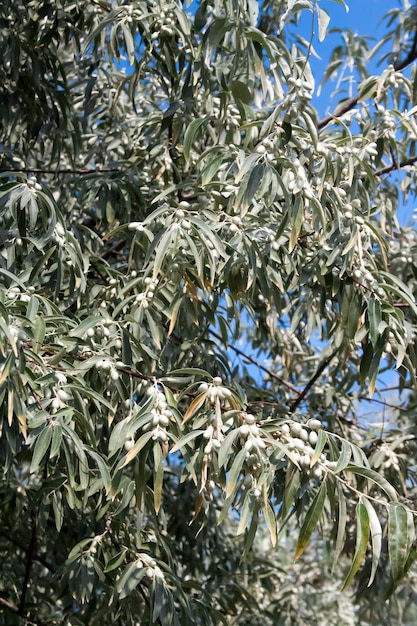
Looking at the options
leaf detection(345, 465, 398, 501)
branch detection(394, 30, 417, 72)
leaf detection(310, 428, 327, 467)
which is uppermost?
branch detection(394, 30, 417, 72)

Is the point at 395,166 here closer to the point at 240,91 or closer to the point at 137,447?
the point at 240,91

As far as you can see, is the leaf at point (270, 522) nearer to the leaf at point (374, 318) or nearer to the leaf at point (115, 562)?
the leaf at point (374, 318)

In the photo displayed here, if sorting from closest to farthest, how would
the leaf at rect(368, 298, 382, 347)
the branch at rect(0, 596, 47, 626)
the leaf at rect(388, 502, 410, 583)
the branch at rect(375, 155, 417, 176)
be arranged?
the leaf at rect(388, 502, 410, 583) < the leaf at rect(368, 298, 382, 347) < the branch at rect(0, 596, 47, 626) < the branch at rect(375, 155, 417, 176)

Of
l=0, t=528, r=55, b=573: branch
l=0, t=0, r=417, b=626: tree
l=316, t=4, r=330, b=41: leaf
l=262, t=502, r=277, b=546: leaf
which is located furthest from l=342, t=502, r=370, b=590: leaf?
l=0, t=528, r=55, b=573: branch

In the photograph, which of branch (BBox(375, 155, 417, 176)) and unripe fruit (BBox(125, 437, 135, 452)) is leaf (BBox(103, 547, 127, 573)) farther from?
branch (BBox(375, 155, 417, 176))

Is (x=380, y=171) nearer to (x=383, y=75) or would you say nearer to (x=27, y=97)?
(x=383, y=75)

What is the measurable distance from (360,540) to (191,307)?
838 mm

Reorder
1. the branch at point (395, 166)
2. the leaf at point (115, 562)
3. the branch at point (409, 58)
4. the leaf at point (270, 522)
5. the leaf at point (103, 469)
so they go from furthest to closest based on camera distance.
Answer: the branch at point (409, 58) < the branch at point (395, 166) < the leaf at point (115, 562) < the leaf at point (103, 469) < the leaf at point (270, 522)

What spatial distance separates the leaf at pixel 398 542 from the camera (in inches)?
57.7

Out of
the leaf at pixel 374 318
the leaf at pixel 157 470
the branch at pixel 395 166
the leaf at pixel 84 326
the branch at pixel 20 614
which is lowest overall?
the branch at pixel 20 614

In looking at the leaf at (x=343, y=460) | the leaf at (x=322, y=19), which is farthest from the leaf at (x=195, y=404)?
the leaf at (x=322, y=19)

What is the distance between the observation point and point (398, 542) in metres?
1.48

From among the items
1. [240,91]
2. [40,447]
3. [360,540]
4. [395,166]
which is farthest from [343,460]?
[395,166]

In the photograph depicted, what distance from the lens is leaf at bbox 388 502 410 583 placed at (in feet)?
4.81
